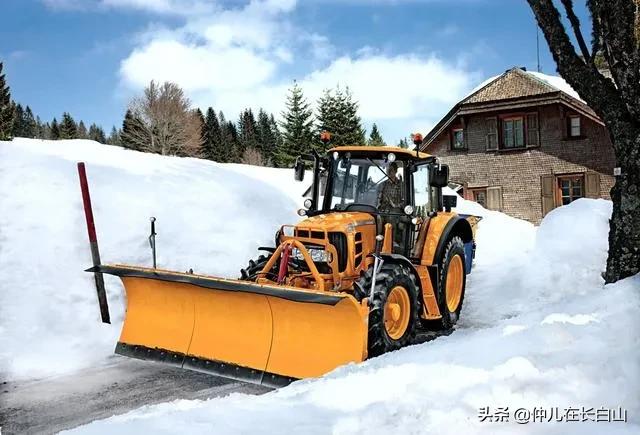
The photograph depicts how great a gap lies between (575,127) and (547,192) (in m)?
2.70

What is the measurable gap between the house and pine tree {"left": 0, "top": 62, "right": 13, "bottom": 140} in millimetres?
28576

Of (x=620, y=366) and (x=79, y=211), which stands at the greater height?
(x=79, y=211)

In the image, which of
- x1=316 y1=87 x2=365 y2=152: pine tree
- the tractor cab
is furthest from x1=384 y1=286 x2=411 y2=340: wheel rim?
x1=316 y1=87 x2=365 y2=152: pine tree

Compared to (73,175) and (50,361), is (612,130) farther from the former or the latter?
(73,175)

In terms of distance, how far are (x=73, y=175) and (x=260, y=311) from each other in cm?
753

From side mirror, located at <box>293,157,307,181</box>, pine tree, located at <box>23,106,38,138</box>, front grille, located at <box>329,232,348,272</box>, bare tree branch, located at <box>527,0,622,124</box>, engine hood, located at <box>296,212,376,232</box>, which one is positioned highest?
pine tree, located at <box>23,106,38,138</box>

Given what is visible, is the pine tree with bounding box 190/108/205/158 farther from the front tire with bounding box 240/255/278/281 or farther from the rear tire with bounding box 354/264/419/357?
the rear tire with bounding box 354/264/419/357

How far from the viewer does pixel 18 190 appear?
35.0ft

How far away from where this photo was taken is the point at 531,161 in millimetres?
24344

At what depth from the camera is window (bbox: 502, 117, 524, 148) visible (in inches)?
981

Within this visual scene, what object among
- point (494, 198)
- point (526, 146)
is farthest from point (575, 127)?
point (494, 198)

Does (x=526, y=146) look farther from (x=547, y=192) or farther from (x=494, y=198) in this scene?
(x=494, y=198)

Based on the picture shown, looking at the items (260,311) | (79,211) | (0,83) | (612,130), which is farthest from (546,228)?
(0,83)

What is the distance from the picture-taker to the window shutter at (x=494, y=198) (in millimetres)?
25230
